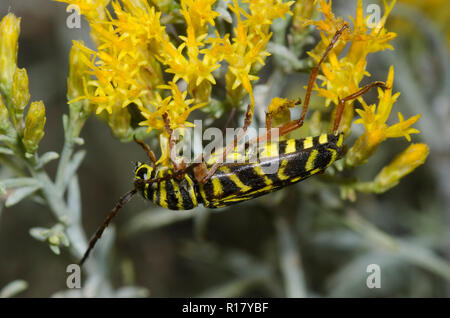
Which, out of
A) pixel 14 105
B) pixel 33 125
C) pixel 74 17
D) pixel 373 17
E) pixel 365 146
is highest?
pixel 74 17

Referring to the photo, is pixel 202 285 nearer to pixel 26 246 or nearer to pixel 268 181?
pixel 26 246

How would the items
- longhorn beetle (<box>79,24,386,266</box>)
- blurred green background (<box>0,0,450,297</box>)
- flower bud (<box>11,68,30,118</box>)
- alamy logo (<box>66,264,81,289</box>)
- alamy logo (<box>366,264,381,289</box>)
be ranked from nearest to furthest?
flower bud (<box>11,68,30,118</box>), longhorn beetle (<box>79,24,386,266</box>), alamy logo (<box>66,264,81,289</box>), alamy logo (<box>366,264,381,289</box>), blurred green background (<box>0,0,450,297</box>)

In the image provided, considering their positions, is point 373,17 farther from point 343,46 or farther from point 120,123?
point 120,123

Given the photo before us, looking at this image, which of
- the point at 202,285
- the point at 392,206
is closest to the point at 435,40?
the point at 392,206

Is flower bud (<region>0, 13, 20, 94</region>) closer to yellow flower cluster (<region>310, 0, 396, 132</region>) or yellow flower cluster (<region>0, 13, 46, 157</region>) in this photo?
yellow flower cluster (<region>0, 13, 46, 157</region>)

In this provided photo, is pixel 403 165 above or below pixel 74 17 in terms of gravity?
below

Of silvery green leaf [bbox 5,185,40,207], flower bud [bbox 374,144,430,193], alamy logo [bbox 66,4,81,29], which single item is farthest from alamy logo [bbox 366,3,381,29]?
silvery green leaf [bbox 5,185,40,207]

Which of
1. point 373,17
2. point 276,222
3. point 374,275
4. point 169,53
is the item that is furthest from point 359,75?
point 374,275
